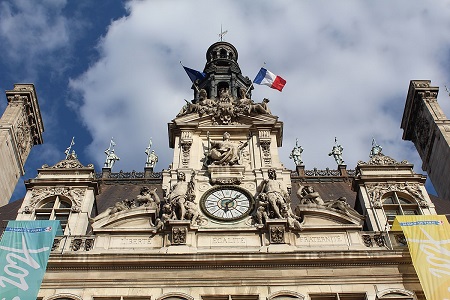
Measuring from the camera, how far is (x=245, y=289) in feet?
58.9

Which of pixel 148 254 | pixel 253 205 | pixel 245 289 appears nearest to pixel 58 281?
pixel 148 254

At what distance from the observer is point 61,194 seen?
74.1 feet

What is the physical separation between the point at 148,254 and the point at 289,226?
5045 millimetres

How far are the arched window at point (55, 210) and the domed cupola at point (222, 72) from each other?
10.9m

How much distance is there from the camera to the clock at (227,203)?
2084 cm

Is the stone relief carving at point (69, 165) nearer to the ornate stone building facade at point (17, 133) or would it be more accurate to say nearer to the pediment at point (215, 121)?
the ornate stone building facade at point (17, 133)

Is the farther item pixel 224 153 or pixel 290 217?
pixel 224 153

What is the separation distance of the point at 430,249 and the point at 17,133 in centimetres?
2018

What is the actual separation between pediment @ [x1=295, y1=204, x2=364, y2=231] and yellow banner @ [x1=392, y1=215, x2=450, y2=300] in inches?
59.1

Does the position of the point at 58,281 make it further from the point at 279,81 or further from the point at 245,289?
the point at 279,81

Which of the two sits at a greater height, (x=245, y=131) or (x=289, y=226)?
(x=245, y=131)

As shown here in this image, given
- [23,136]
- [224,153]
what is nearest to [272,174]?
[224,153]

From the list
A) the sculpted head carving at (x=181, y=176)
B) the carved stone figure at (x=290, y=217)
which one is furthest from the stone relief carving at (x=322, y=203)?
the sculpted head carving at (x=181, y=176)

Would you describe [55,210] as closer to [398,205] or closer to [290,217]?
[290,217]
